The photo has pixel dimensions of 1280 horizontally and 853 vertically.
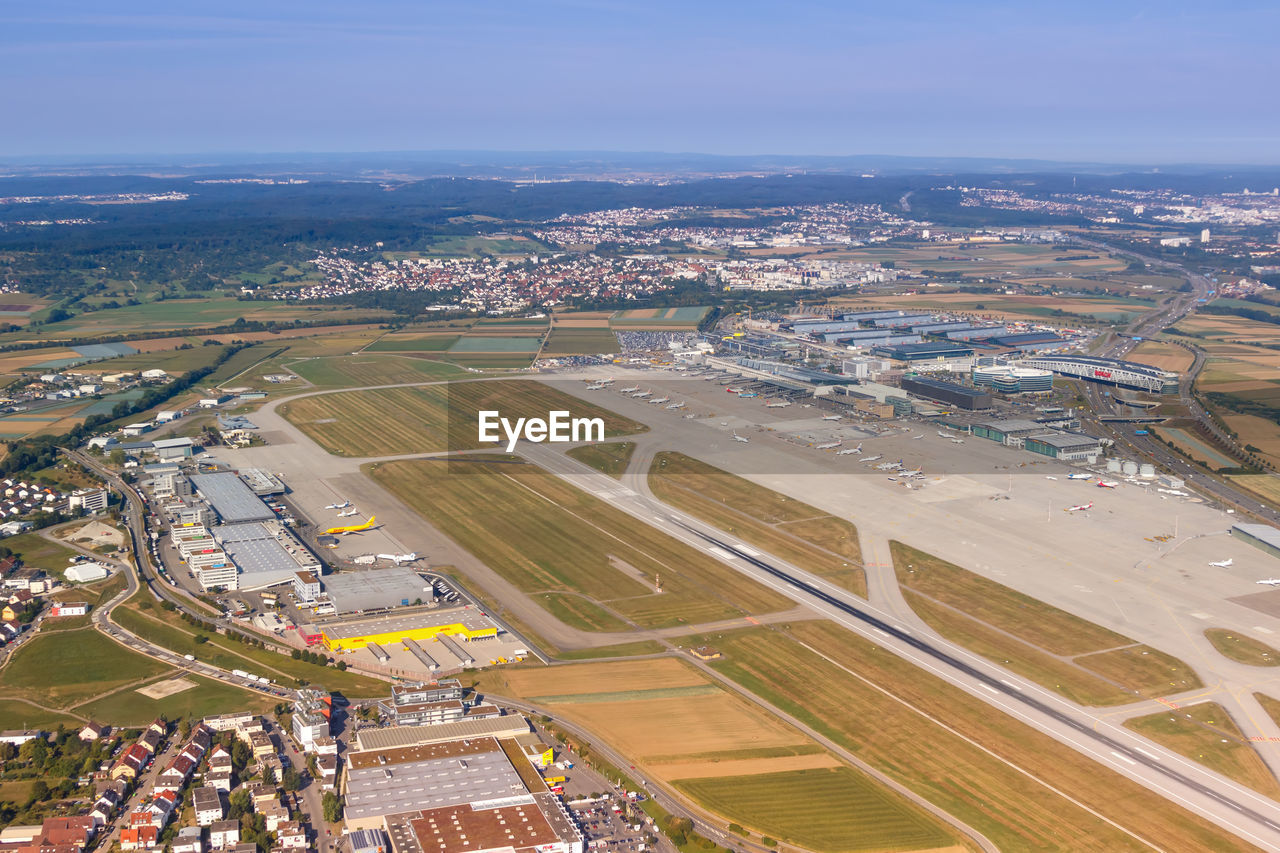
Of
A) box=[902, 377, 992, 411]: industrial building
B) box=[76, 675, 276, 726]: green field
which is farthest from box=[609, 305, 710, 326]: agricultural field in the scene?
box=[76, 675, 276, 726]: green field

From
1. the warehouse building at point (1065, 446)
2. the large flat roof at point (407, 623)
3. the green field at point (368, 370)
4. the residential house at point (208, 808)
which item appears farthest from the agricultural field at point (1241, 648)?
the green field at point (368, 370)

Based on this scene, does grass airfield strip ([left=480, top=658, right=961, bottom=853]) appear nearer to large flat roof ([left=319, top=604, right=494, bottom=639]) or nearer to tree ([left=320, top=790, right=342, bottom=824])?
large flat roof ([left=319, top=604, right=494, bottom=639])

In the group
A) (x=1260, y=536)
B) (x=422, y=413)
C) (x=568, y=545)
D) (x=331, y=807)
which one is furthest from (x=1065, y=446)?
(x=331, y=807)

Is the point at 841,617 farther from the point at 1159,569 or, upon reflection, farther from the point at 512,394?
the point at 512,394

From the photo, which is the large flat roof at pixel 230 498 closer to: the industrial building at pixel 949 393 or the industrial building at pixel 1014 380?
the industrial building at pixel 949 393

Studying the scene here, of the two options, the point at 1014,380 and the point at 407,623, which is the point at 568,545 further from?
the point at 1014,380

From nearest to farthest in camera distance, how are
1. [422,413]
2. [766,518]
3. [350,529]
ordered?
[350,529], [766,518], [422,413]
